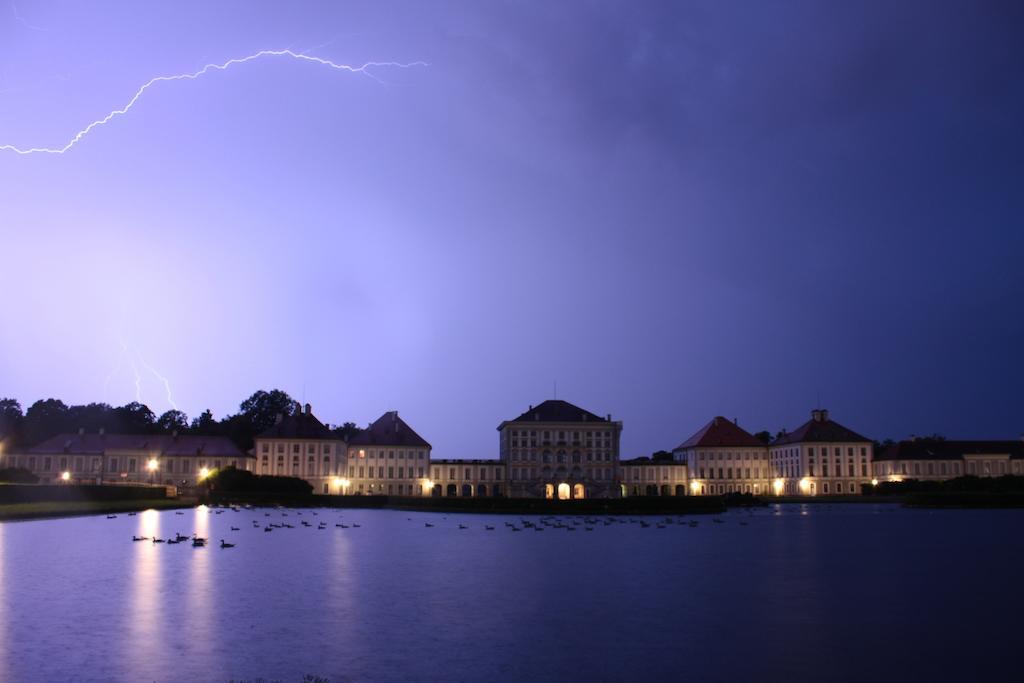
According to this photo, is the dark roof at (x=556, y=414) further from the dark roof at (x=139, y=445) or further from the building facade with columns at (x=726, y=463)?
the dark roof at (x=139, y=445)

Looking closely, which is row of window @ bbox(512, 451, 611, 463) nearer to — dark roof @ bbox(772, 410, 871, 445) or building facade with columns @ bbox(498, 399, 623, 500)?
building facade with columns @ bbox(498, 399, 623, 500)

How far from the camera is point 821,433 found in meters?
123

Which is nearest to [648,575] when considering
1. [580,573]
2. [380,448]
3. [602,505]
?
[580,573]

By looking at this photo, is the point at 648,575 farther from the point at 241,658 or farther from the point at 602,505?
the point at 602,505

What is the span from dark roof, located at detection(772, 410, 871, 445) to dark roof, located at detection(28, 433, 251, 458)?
73.1 m

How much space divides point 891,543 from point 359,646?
41099mm

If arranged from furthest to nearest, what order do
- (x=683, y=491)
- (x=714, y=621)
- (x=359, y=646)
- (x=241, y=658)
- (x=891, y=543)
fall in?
1. (x=683, y=491)
2. (x=891, y=543)
3. (x=714, y=621)
4. (x=359, y=646)
5. (x=241, y=658)

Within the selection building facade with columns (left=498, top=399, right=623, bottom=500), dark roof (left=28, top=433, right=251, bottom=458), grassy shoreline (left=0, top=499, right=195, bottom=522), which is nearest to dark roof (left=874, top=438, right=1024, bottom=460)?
building facade with columns (left=498, top=399, right=623, bottom=500)

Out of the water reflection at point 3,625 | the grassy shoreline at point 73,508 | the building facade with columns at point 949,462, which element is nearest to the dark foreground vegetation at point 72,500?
the grassy shoreline at point 73,508

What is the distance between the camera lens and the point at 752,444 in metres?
127

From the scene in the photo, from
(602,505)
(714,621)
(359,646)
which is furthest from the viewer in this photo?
(602,505)

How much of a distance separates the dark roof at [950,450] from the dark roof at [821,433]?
4.29 meters

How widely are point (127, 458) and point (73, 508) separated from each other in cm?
4402

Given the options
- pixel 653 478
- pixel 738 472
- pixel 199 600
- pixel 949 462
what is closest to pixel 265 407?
pixel 653 478
